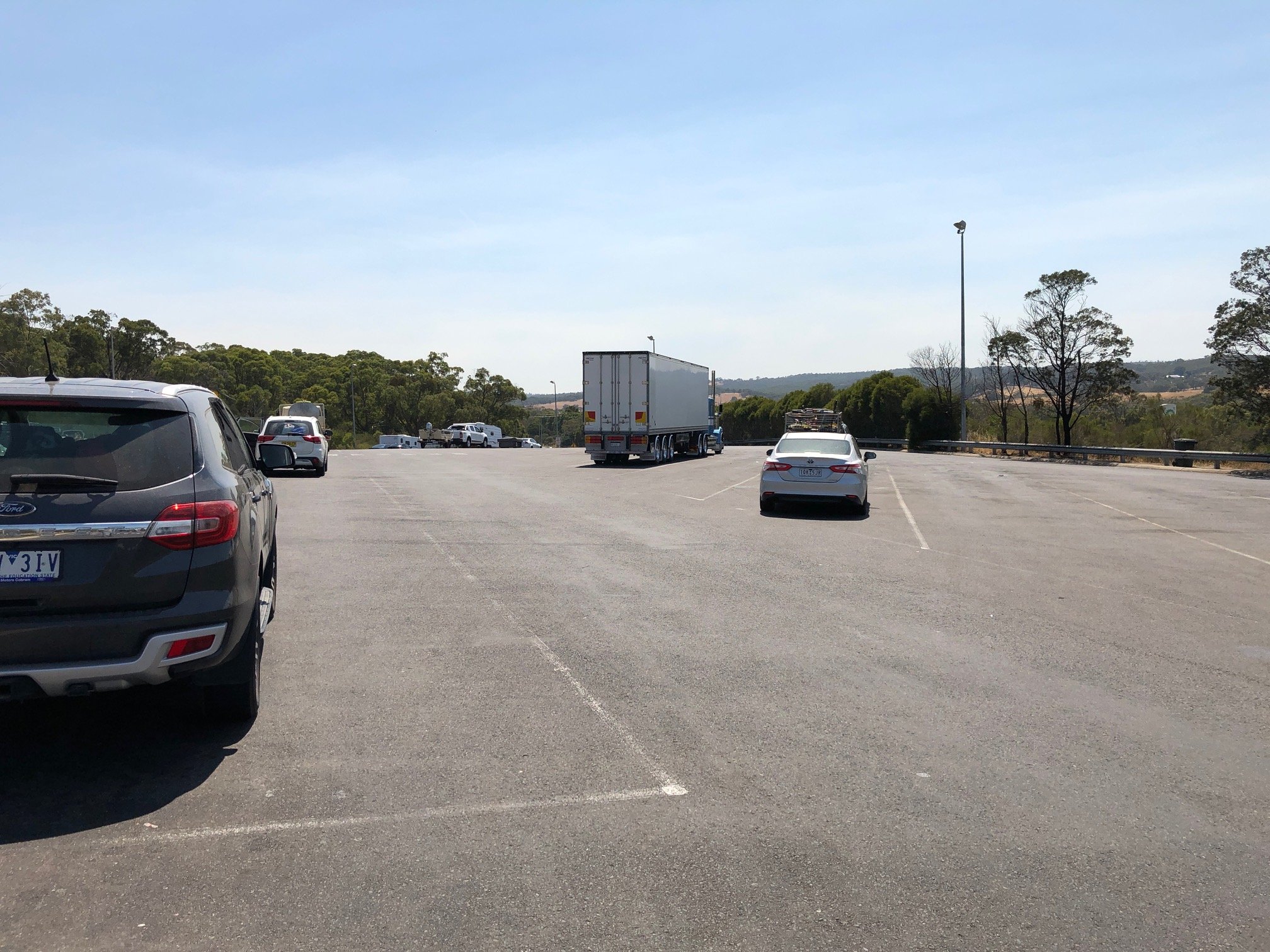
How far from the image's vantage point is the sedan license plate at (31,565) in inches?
166

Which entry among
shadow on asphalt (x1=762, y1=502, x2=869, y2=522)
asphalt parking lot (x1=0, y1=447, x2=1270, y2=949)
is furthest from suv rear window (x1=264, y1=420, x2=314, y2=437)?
asphalt parking lot (x1=0, y1=447, x2=1270, y2=949)

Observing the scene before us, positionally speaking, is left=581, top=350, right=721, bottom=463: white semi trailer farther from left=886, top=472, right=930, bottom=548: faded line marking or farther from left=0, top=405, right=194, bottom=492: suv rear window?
left=0, top=405, right=194, bottom=492: suv rear window

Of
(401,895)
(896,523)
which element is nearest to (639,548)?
(896,523)

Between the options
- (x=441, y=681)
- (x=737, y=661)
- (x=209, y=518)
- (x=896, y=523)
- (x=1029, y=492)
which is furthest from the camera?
(x=1029, y=492)

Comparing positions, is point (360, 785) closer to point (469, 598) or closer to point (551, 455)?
point (469, 598)

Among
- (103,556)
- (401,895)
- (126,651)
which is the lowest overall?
(401,895)

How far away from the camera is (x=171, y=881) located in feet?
11.8

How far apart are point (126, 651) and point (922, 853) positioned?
11.9 feet

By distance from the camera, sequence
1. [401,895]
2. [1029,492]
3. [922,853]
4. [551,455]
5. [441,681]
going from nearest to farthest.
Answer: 1. [401,895]
2. [922,853]
3. [441,681]
4. [1029,492]
5. [551,455]

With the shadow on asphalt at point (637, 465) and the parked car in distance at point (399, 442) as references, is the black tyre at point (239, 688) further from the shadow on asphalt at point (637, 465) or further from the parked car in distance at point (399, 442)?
the parked car in distance at point (399, 442)

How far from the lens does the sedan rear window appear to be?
17.5 m

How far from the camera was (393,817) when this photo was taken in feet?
13.7

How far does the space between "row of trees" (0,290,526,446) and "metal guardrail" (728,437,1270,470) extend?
174 ft

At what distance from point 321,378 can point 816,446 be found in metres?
109
